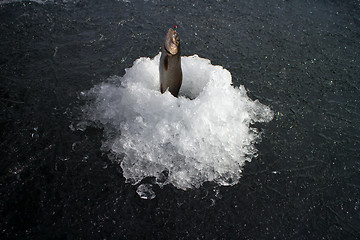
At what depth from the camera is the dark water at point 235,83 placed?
1.43 m

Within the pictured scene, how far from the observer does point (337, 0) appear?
11.5 feet

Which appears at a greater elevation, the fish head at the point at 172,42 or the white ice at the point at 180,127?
the fish head at the point at 172,42

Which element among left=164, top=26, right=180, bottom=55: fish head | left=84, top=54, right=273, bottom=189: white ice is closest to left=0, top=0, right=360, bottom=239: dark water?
left=84, top=54, right=273, bottom=189: white ice

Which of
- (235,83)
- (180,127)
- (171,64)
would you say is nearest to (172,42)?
(171,64)

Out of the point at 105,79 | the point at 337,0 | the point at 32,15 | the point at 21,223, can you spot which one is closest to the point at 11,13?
the point at 32,15

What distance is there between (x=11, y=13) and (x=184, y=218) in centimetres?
270

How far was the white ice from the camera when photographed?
162 centimetres

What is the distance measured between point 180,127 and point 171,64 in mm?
411

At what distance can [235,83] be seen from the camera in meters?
2.27

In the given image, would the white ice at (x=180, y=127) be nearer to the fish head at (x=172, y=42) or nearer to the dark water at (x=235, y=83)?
the dark water at (x=235, y=83)

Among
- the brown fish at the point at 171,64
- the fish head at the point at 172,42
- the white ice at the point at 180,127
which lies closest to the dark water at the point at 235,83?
the white ice at the point at 180,127

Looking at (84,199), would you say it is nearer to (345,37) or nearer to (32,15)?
(32,15)

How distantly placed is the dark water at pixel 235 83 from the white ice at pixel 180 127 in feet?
0.27

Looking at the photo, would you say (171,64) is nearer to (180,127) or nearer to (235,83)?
(180,127)
